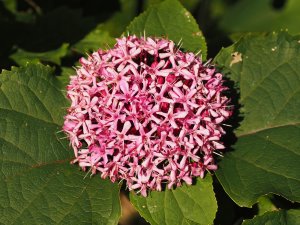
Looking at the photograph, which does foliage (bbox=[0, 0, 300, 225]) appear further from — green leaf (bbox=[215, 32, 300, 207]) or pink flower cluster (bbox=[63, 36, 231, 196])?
pink flower cluster (bbox=[63, 36, 231, 196])

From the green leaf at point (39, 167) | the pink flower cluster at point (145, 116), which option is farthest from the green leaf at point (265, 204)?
the green leaf at point (39, 167)

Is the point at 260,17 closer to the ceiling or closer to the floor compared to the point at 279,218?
closer to the ceiling

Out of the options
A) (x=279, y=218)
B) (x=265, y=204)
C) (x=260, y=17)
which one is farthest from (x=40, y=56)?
(x=260, y=17)

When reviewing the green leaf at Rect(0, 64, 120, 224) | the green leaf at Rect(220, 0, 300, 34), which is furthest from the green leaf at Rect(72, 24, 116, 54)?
the green leaf at Rect(220, 0, 300, 34)

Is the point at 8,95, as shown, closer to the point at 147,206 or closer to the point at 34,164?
the point at 34,164

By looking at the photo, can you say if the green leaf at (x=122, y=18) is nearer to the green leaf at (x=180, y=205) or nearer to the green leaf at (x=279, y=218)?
the green leaf at (x=180, y=205)

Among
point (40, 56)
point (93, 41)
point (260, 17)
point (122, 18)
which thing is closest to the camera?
point (40, 56)

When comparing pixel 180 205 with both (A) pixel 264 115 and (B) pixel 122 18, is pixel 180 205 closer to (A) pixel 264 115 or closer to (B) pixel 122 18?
(A) pixel 264 115
